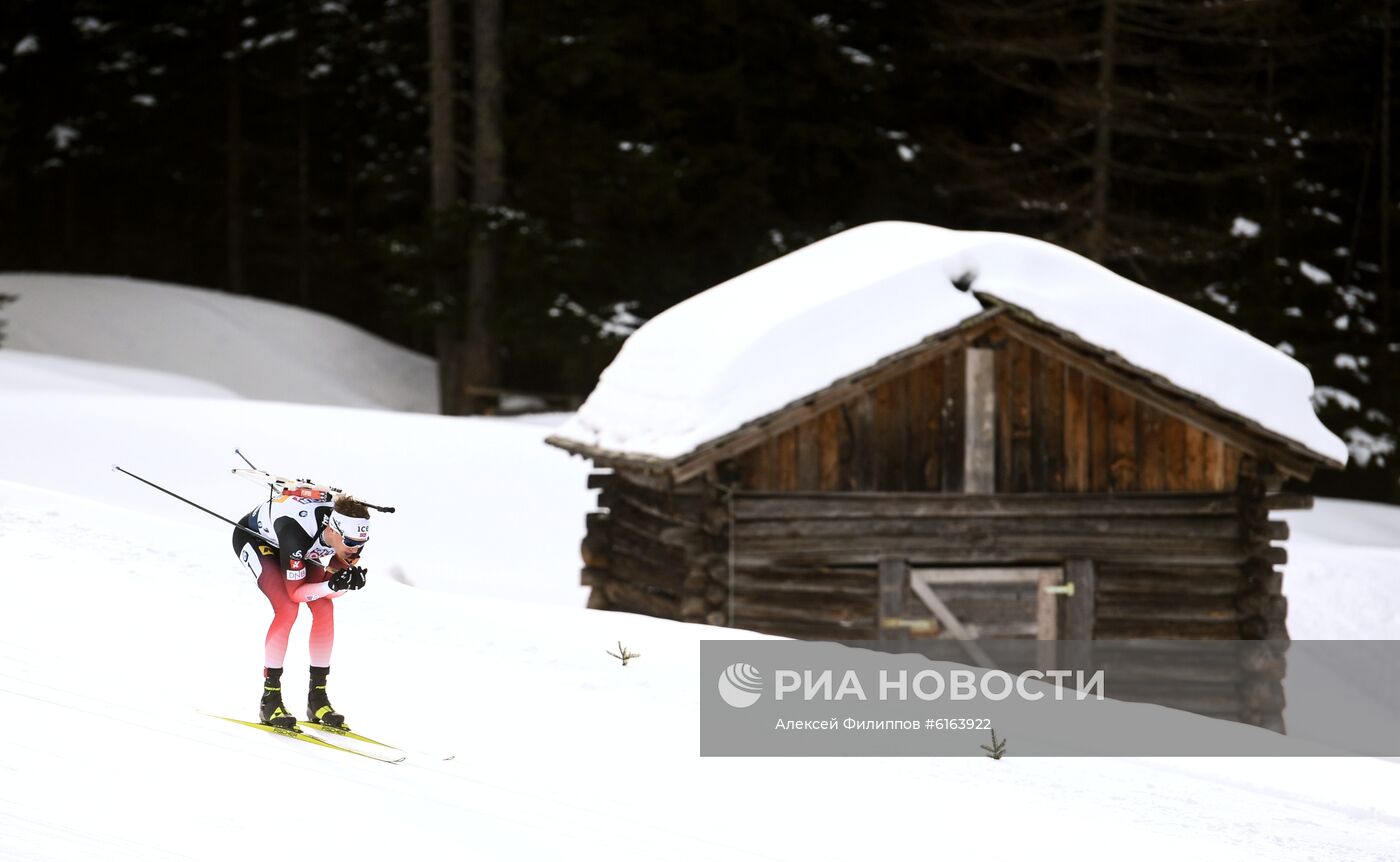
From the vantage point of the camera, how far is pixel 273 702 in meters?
7.04

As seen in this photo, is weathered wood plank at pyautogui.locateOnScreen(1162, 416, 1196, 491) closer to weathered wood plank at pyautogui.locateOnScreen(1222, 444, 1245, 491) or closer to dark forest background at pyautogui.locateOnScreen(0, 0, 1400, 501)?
weathered wood plank at pyautogui.locateOnScreen(1222, 444, 1245, 491)

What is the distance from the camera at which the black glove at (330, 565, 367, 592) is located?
6926 millimetres

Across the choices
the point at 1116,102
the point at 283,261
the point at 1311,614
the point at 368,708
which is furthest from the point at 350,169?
the point at 368,708

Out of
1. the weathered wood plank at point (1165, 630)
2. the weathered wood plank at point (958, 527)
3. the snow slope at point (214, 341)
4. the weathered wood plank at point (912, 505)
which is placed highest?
the snow slope at point (214, 341)

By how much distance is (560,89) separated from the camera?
92.7 ft

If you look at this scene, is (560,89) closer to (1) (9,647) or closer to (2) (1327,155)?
(2) (1327,155)

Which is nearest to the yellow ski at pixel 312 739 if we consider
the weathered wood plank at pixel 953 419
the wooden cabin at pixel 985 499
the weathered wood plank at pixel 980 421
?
the wooden cabin at pixel 985 499

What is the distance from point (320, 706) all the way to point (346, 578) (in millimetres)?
691

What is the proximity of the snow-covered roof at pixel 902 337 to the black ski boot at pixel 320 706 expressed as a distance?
4692 millimetres

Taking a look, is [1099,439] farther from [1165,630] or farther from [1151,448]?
[1165,630]

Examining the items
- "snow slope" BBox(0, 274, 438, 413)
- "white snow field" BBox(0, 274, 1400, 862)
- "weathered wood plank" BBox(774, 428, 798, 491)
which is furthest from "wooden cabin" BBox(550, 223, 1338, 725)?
"snow slope" BBox(0, 274, 438, 413)

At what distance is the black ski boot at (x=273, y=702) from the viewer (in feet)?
23.0

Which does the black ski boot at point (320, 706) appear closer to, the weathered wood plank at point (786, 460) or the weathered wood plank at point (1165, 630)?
the weathered wood plank at point (786, 460)

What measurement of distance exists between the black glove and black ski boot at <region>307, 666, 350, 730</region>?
1.54 ft
